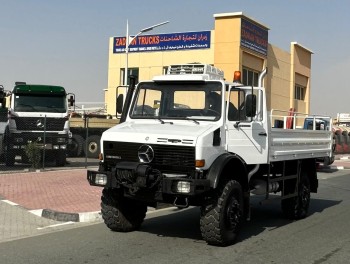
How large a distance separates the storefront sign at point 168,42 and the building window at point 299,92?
510 inches

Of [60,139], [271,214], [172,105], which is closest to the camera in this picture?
[172,105]

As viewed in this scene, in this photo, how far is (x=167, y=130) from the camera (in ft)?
22.3

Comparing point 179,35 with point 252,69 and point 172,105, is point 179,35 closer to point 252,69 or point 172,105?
point 252,69

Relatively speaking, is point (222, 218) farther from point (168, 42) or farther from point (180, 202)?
point (168, 42)

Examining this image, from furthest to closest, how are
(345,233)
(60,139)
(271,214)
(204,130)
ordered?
(60,139) < (271,214) < (345,233) < (204,130)

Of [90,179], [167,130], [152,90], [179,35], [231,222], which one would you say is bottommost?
[231,222]

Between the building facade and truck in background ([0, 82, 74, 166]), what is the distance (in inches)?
445

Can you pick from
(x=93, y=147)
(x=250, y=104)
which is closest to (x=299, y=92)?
(x=93, y=147)

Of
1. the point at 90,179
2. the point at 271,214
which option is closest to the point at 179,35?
the point at 271,214

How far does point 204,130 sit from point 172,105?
1.10 m

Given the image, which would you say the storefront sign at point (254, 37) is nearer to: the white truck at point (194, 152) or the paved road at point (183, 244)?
the paved road at point (183, 244)

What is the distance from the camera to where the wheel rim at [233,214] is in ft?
22.7

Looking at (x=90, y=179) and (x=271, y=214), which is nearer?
(x=90, y=179)

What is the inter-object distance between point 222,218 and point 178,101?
6.58 ft
